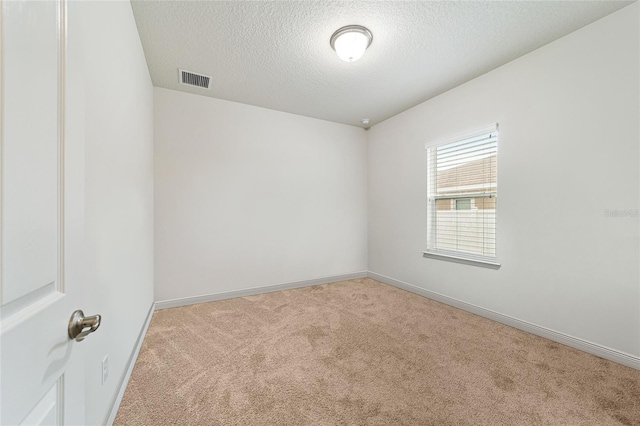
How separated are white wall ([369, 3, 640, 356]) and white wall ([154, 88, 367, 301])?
1.78m

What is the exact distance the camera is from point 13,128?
464 millimetres

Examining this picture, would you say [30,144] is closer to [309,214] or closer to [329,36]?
[329,36]

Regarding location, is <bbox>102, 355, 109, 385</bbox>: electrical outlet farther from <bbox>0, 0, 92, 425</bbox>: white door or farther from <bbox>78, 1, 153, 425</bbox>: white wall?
<bbox>0, 0, 92, 425</bbox>: white door

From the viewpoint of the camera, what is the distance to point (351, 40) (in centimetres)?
221

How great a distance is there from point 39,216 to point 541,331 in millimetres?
3473

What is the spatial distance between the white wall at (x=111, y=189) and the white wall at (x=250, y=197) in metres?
0.87

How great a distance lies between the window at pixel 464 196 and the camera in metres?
2.90

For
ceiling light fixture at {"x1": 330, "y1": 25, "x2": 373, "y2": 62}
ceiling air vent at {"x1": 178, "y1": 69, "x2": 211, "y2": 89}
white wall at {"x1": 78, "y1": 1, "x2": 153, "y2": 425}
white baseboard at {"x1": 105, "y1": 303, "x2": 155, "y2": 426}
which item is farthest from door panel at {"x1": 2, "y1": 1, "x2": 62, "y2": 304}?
ceiling air vent at {"x1": 178, "y1": 69, "x2": 211, "y2": 89}

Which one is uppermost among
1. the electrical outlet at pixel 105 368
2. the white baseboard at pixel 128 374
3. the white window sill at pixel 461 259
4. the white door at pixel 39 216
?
the white door at pixel 39 216

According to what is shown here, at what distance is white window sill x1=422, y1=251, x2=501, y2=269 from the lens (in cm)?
285

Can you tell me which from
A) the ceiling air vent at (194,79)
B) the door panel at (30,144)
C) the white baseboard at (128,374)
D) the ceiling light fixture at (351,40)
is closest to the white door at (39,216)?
the door panel at (30,144)

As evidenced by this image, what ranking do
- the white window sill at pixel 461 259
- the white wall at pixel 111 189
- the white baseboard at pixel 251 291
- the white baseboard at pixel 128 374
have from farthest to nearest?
1. the white baseboard at pixel 251 291
2. the white window sill at pixel 461 259
3. the white baseboard at pixel 128 374
4. the white wall at pixel 111 189

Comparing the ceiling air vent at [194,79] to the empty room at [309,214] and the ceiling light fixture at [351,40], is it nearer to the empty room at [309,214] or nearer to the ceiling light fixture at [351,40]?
the empty room at [309,214]

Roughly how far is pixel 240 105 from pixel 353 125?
1955 millimetres
